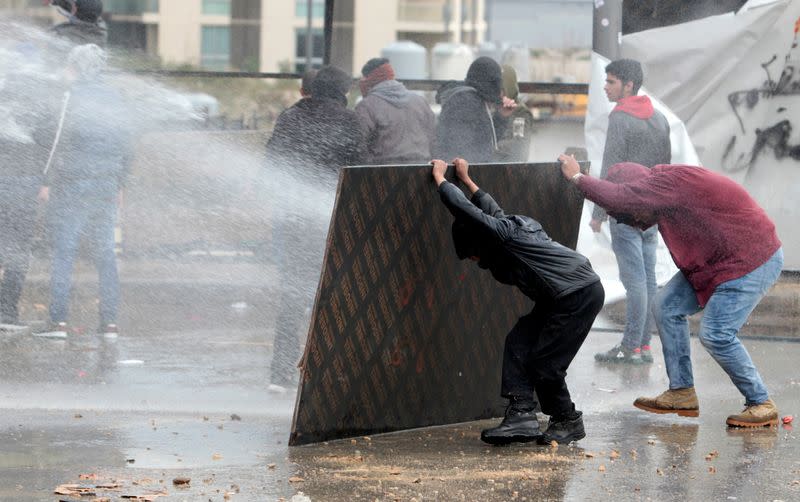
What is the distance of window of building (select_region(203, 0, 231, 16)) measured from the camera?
13609 millimetres

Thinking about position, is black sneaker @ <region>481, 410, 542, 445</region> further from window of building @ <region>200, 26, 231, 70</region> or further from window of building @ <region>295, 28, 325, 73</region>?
window of building @ <region>200, 26, 231, 70</region>

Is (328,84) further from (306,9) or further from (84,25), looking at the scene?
(306,9)

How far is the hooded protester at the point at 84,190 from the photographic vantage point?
27.1 ft

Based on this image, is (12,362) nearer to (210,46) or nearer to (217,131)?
(217,131)

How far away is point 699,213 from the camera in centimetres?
625

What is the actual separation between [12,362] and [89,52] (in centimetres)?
199

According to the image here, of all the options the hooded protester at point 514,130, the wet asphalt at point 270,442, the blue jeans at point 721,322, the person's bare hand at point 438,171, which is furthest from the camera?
the hooded protester at point 514,130

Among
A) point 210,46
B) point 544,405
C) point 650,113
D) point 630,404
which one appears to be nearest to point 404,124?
point 650,113

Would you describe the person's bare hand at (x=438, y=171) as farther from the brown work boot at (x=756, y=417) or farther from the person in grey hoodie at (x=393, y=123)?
the person in grey hoodie at (x=393, y=123)

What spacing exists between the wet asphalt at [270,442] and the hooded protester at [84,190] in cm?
24

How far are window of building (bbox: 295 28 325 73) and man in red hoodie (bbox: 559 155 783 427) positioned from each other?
17.5 ft

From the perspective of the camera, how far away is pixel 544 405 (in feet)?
19.7

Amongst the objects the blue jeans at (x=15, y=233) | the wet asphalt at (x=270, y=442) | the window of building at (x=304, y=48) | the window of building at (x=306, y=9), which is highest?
the window of building at (x=306, y=9)

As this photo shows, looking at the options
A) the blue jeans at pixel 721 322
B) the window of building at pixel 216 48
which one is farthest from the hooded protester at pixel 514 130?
the window of building at pixel 216 48
